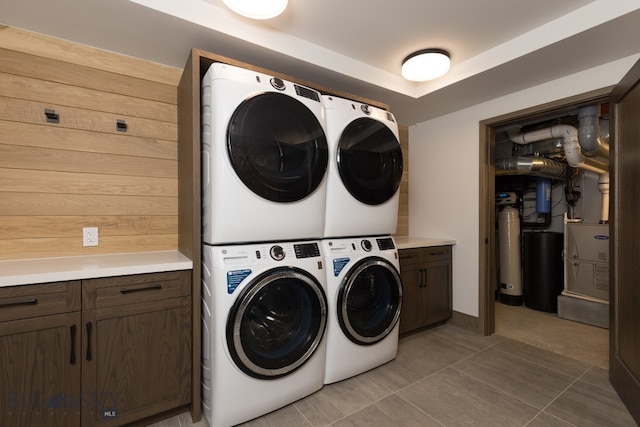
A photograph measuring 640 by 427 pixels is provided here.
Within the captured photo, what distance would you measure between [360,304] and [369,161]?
999 mm

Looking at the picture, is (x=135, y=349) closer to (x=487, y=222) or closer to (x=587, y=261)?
(x=487, y=222)

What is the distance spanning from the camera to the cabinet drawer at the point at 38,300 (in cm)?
123

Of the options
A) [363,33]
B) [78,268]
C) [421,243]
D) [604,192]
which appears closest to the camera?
[78,268]

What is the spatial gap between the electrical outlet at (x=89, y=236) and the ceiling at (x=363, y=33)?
3.76 ft

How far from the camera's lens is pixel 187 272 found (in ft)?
5.31

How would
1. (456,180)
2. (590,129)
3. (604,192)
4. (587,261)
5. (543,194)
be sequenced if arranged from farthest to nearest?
(543,194)
(604,192)
(587,261)
(456,180)
(590,129)

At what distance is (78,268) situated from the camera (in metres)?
1.40

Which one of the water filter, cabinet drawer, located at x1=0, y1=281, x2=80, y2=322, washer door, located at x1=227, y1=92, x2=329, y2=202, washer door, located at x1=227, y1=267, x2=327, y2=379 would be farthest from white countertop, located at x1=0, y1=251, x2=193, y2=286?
the water filter

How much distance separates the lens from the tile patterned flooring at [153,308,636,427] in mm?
1634

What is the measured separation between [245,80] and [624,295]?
8.40 feet

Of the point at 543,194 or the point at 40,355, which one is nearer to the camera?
the point at 40,355

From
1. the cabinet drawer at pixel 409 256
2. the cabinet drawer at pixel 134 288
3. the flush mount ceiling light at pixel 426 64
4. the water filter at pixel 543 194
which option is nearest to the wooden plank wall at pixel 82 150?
the cabinet drawer at pixel 134 288

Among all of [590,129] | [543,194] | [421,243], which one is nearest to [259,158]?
[421,243]

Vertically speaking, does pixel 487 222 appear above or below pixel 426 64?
below
